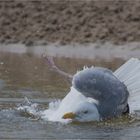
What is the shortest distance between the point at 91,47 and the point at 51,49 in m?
0.91

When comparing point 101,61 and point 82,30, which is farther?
point 82,30

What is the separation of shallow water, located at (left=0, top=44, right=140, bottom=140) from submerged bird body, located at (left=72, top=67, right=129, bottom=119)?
0.14 metres

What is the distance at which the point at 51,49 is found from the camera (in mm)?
20141

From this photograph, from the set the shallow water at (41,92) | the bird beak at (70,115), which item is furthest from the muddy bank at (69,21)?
the bird beak at (70,115)

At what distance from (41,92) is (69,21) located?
10.2 m

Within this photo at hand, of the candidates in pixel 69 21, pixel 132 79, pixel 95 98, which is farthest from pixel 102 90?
pixel 69 21

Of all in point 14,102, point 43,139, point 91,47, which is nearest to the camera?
point 43,139

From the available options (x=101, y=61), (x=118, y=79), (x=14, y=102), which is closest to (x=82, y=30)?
(x=101, y=61)

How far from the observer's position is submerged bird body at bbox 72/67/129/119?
351 inches

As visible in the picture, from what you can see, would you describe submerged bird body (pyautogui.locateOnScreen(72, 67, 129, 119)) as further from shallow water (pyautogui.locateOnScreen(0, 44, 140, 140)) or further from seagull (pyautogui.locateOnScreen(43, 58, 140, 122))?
shallow water (pyautogui.locateOnScreen(0, 44, 140, 140))

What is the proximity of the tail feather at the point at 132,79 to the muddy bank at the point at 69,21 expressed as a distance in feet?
34.9

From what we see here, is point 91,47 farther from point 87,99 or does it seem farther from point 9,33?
point 87,99

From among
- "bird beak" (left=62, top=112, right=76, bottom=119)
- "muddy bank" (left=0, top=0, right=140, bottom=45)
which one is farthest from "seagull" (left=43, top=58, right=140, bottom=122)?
"muddy bank" (left=0, top=0, right=140, bottom=45)

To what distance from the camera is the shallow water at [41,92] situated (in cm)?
843
